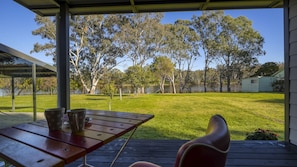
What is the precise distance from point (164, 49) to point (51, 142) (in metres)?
10.3

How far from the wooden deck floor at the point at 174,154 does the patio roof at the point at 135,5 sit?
174 centimetres

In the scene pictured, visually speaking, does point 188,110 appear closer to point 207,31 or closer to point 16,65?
point 16,65

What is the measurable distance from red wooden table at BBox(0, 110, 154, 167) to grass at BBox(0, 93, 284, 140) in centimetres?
223

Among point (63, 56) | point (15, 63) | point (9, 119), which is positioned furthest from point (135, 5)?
point (9, 119)

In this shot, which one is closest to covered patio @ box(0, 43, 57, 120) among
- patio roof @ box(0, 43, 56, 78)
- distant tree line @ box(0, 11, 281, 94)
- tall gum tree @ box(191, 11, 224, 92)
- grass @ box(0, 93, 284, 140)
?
patio roof @ box(0, 43, 56, 78)

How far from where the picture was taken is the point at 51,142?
750mm

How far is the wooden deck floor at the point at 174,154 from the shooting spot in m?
1.81

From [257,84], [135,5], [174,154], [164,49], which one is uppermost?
[164,49]

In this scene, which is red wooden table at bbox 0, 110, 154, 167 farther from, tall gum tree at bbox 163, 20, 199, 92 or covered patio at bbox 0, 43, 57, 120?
tall gum tree at bbox 163, 20, 199, 92

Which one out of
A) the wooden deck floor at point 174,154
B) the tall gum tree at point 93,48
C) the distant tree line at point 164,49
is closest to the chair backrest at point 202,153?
the wooden deck floor at point 174,154

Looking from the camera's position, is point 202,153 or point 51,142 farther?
point 51,142

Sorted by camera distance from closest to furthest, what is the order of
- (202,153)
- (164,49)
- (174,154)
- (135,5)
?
(202,153) < (174,154) < (135,5) < (164,49)

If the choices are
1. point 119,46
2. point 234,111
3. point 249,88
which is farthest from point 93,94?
point 249,88

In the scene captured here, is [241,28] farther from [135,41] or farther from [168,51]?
[135,41]
